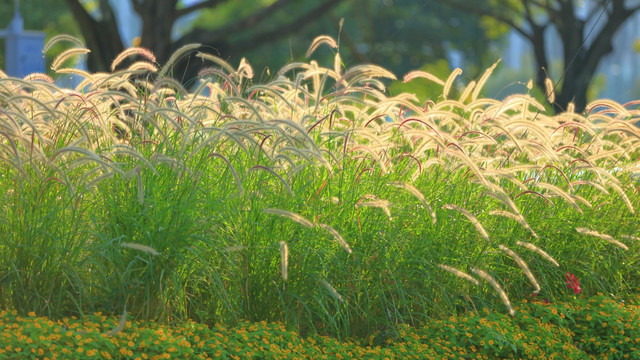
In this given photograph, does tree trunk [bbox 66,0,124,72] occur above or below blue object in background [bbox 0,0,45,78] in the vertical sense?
below

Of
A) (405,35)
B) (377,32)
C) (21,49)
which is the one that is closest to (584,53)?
(21,49)

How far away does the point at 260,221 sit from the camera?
4262mm

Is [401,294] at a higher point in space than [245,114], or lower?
lower

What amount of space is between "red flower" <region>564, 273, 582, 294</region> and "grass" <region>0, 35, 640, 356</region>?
0.17ft

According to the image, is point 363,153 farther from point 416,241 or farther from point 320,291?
point 320,291

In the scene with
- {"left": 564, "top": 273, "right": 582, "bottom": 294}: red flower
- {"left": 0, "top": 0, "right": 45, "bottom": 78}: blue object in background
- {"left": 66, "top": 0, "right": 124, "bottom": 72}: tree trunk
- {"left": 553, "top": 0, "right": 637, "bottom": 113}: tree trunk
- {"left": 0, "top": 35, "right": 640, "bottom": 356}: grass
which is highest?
{"left": 0, "top": 0, "right": 45, "bottom": 78}: blue object in background

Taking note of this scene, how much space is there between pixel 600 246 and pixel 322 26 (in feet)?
106

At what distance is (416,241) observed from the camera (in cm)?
456

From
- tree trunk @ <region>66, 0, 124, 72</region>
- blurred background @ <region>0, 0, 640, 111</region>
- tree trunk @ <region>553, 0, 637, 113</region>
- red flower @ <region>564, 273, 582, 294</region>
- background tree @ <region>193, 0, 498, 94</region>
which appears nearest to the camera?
red flower @ <region>564, 273, 582, 294</region>

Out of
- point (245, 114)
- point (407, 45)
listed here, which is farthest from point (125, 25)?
point (245, 114)

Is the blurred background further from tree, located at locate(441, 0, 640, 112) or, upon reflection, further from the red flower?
the red flower

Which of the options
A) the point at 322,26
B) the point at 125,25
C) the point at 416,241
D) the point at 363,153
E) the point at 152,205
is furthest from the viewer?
the point at 125,25

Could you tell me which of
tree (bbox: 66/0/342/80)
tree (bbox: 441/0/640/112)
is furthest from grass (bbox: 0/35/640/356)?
tree (bbox: 441/0/640/112)

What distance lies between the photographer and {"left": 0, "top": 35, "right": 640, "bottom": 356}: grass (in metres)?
3.95
